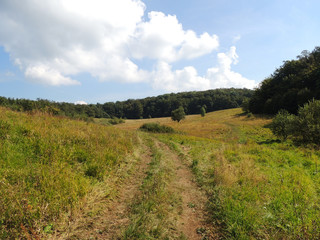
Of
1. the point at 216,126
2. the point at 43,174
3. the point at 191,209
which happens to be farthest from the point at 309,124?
the point at 216,126

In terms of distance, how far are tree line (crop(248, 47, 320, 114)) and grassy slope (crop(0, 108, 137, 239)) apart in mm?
66643

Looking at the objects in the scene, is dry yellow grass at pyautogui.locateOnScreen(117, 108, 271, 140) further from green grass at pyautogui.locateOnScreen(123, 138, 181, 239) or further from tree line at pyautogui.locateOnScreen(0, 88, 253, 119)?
tree line at pyautogui.locateOnScreen(0, 88, 253, 119)

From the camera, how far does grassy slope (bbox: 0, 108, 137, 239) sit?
3.35 m

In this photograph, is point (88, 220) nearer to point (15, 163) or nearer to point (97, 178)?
point (97, 178)

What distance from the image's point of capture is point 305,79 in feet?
189

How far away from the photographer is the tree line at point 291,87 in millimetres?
52875

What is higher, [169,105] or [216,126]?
[169,105]

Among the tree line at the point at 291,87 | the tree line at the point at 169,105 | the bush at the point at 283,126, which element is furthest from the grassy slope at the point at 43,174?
the tree line at the point at 169,105

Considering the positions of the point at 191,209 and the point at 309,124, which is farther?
the point at 309,124

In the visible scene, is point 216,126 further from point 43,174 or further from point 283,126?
point 43,174

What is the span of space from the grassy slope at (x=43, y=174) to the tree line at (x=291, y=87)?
66.6 m

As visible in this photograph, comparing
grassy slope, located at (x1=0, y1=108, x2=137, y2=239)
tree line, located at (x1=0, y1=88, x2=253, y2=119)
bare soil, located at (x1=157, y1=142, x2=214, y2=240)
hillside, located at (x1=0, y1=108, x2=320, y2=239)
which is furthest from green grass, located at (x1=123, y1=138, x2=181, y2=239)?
tree line, located at (x1=0, y1=88, x2=253, y2=119)

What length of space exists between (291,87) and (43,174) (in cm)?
8142

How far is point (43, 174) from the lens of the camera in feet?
14.5
